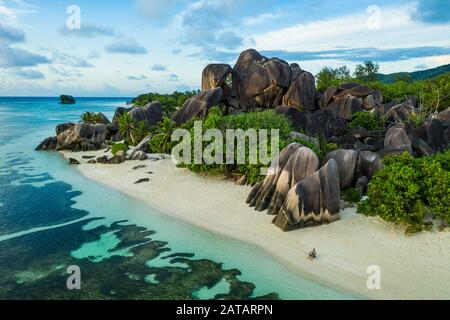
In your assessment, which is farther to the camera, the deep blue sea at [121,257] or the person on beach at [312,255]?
the person on beach at [312,255]

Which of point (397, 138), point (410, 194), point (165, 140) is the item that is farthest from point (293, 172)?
point (165, 140)

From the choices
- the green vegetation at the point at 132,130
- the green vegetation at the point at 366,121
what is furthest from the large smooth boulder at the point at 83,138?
the green vegetation at the point at 366,121

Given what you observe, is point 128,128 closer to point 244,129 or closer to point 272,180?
point 244,129

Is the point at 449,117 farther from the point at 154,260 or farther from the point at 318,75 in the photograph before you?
the point at 318,75

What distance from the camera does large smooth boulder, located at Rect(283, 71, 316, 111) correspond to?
44875mm

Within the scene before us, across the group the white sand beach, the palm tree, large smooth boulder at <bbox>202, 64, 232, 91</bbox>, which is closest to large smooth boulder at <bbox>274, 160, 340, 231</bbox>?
the white sand beach

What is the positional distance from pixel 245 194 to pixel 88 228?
9.00 m

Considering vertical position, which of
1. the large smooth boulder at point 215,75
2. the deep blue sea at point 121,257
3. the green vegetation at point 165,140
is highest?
the large smooth boulder at point 215,75

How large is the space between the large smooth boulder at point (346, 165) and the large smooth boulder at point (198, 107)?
59.9 ft

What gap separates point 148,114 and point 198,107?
10581mm

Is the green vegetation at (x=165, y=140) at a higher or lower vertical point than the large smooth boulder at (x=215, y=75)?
lower

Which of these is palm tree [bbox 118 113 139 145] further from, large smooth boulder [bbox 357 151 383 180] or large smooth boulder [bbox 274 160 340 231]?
large smooth boulder [bbox 274 160 340 231]

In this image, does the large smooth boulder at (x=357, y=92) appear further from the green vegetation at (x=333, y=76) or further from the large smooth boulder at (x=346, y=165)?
the large smooth boulder at (x=346, y=165)

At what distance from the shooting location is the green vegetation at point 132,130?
40500 mm
